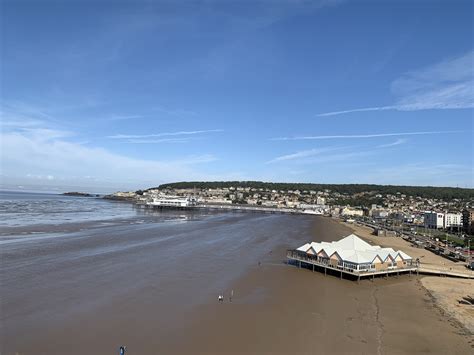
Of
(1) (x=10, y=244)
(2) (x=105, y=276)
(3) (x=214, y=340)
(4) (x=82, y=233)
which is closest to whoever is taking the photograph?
(3) (x=214, y=340)

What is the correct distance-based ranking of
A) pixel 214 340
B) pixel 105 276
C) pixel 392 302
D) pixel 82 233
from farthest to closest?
pixel 82 233, pixel 105 276, pixel 392 302, pixel 214 340

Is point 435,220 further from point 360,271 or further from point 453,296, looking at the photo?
point 453,296

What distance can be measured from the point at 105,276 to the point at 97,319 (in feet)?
27.2

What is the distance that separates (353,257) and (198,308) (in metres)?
14.7

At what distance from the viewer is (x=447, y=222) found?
310 ft

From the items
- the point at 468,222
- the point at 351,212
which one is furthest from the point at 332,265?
the point at 351,212

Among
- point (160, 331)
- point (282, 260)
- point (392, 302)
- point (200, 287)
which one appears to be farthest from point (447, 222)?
point (160, 331)

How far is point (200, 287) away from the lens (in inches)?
947

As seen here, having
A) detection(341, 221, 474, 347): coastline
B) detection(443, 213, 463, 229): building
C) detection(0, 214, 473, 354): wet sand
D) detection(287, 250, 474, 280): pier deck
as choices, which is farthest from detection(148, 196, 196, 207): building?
detection(341, 221, 474, 347): coastline

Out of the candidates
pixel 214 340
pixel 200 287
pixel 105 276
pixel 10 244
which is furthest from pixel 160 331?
pixel 10 244

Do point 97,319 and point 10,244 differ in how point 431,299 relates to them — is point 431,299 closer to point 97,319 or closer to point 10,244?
point 97,319

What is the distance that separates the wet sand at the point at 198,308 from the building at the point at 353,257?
3.61 feet

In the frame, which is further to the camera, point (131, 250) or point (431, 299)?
point (131, 250)

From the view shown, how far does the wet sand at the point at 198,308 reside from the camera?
15.6 meters
